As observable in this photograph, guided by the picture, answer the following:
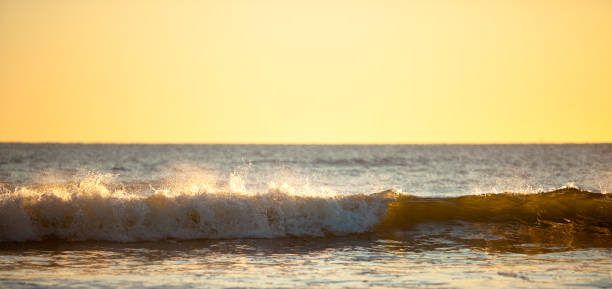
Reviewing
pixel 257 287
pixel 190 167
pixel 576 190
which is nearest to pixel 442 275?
pixel 257 287

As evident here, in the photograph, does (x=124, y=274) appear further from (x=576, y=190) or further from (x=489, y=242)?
(x=576, y=190)

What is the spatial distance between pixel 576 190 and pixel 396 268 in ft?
39.8

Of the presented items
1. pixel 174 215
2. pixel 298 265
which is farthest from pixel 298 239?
pixel 298 265

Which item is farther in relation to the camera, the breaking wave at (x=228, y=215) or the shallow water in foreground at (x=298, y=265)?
the breaking wave at (x=228, y=215)

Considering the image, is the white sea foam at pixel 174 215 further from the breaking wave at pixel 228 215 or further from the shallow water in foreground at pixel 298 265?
the shallow water in foreground at pixel 298 265

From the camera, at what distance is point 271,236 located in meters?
17.5

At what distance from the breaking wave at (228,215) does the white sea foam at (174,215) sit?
0.02 meters

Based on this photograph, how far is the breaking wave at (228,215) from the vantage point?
16938 millimetres

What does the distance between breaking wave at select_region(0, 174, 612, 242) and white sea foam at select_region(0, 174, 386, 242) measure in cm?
2

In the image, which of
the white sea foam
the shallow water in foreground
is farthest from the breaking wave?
the shallow water in foreground

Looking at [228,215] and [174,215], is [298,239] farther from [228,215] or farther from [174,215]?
[174,215]

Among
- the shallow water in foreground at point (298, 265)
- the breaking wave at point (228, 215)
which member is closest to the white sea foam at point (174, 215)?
the breaking wave at point (228, 215)

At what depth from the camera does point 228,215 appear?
707 inches

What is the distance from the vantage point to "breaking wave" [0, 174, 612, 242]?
16938 mm
